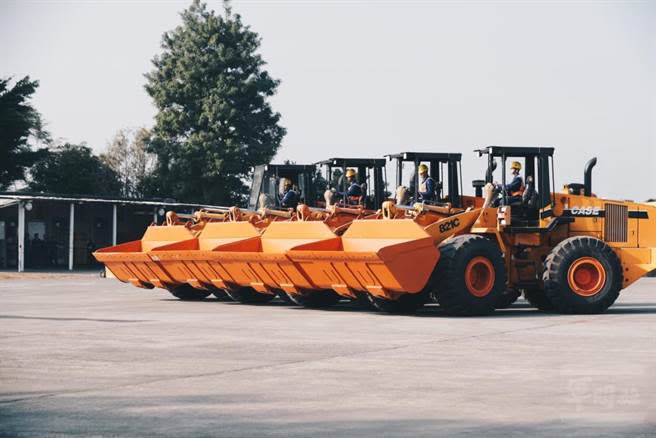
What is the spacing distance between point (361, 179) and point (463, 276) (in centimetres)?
625

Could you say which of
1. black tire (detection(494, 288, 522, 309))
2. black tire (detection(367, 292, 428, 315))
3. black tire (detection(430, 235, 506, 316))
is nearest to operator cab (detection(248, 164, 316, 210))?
black tire (detection(494, 288, 522, 309))

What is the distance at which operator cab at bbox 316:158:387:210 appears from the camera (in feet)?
82.8

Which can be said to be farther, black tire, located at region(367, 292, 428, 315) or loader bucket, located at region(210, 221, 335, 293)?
loader bucket, located at region(210, 221, 335, 293)

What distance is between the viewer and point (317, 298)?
23422mm

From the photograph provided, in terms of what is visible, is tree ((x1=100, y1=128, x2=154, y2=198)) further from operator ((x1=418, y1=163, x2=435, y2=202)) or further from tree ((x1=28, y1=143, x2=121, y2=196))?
operator ((x1=418, y1=163, x2=435, y2=202))

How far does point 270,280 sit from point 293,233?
107 centimetres

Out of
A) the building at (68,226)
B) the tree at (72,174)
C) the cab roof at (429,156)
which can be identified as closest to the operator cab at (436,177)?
the cab roof at (429,156)

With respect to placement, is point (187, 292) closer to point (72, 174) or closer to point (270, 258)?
point (270, 258)

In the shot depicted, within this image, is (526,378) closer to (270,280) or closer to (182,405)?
(182,405)

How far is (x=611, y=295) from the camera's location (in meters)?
21.4

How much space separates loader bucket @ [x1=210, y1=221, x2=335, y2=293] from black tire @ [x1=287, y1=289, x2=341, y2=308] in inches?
25.1

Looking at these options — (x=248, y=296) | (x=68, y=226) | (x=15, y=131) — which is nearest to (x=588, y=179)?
(x=248, y=296)

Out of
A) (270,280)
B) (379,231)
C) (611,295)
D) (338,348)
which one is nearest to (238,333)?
(338,348)

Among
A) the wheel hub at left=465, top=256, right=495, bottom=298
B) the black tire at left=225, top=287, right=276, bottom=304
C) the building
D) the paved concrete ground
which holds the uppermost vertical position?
the building
